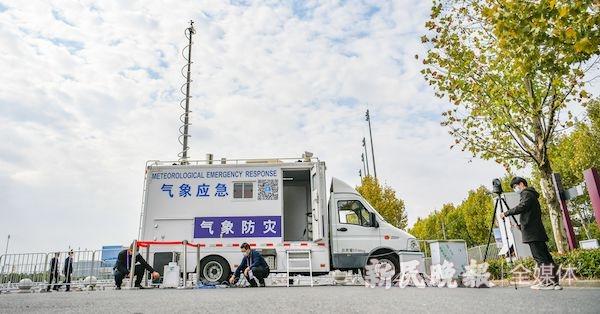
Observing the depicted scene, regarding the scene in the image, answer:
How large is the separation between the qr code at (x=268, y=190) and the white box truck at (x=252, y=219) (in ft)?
0.09

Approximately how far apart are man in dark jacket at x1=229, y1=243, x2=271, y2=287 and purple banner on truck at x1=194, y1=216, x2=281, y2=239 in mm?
912

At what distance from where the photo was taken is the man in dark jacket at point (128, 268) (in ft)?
36.1

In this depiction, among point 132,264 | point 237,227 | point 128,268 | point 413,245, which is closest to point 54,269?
point 128,268

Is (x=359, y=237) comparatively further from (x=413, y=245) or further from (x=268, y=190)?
(x=268, y=190)

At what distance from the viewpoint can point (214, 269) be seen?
11.7 metres

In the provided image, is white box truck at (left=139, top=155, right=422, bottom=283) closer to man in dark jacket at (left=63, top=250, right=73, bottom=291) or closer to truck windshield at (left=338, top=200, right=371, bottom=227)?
truck windshield at (left=338, top=200, right=371, bottom=227)

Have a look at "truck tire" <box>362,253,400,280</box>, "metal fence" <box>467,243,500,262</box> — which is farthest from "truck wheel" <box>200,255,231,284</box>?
"metal fence" <box>467,243,500,262</box>

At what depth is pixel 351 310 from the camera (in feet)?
13.5

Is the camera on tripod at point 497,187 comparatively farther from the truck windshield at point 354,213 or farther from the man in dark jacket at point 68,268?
the man in dark jacket at point 68,268

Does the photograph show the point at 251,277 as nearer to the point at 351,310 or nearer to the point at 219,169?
the point at 219,169

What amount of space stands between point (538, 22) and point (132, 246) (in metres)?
10.2

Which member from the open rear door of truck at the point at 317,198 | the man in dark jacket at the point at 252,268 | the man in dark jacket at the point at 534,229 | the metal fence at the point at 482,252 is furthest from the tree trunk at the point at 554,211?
the metal fence at the point at 482,252

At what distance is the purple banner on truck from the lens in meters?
11.8

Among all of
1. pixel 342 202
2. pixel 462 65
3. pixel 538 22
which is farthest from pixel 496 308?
pixel 462 65
